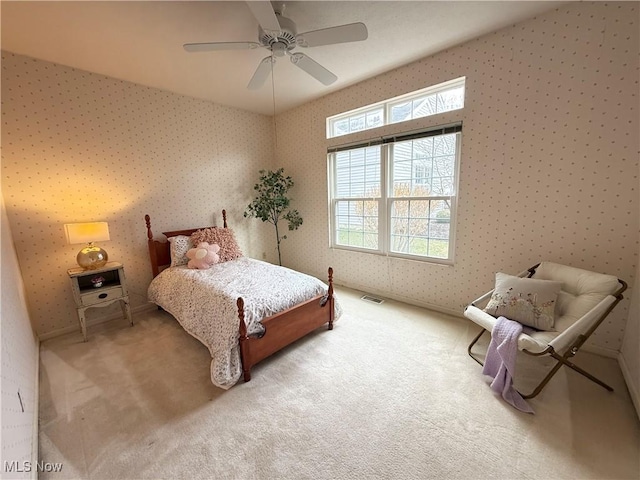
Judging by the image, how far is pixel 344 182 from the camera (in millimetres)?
3615

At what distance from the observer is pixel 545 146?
83.7 inches

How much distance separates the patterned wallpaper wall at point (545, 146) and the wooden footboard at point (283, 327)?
127 centimetres

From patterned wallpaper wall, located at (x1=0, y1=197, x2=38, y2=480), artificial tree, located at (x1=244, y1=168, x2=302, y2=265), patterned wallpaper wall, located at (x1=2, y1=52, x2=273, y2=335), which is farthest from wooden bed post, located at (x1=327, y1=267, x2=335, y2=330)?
patterned wallpaper wall, located at (x1=2, y1=52, x2=273, y2=335)

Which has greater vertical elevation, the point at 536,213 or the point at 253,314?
the point at 536,213

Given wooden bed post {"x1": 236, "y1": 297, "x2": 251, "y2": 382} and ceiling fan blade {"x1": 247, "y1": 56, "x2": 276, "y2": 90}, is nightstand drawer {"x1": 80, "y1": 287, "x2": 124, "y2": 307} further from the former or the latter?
ceiling fan blade {"x1": 247, "y1": 56, "x2": 276, "y2": 90}

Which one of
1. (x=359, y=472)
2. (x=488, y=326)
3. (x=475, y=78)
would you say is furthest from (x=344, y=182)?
(x=359, y=472)

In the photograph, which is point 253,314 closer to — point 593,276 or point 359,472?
point 359,472

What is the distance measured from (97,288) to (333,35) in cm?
310

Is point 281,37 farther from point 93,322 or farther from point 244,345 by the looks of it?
point 93,322

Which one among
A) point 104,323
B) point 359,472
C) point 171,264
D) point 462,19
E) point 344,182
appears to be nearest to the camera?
point 359,472

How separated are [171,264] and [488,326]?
3294 mm

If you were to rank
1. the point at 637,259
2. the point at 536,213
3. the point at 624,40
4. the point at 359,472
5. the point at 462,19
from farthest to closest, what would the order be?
the point at 536,213 → the point at 462,19 → the point at 637,259 → the point at 624,40 → the point at 359,472

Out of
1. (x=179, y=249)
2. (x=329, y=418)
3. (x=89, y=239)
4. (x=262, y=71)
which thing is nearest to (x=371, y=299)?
(x=329, y=418)

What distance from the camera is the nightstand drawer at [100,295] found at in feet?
8.13
